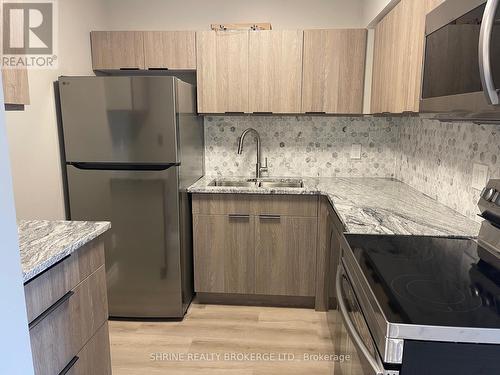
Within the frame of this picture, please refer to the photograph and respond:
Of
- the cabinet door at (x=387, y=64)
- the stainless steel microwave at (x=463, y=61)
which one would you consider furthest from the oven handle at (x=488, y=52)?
the cabinet door at (x=387, y=64)

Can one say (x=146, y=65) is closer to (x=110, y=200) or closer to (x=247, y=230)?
(x=110, y=200)

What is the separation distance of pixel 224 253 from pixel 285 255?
0.44 metres

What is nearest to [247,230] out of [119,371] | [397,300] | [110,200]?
[110,200]

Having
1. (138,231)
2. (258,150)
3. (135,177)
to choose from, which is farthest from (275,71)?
(138,231)

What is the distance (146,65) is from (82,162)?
0.89 metres

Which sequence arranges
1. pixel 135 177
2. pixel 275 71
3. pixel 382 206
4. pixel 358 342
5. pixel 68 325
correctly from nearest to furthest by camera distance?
pixel 358 342 → pixel 68 325 → pixel 382 206 → pixel 135 177 → pixel 275 71

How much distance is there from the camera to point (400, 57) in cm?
196

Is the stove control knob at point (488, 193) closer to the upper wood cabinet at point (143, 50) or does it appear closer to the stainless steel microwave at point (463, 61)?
the stainless steel microwave at point (463, 61)

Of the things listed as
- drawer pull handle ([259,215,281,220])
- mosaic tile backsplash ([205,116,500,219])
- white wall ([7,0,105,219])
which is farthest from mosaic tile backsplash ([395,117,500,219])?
white wall ([7,0,105,219])

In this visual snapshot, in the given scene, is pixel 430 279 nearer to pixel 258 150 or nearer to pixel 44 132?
pixel 258 150

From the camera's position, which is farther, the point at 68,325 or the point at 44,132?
the point at 44,132

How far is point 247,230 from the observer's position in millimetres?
2543

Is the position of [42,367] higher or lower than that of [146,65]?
lower

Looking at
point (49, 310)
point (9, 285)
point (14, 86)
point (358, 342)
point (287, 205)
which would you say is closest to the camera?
point (9, 285)
